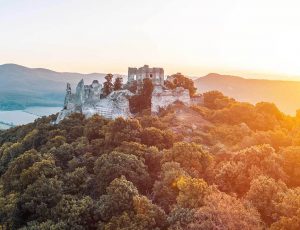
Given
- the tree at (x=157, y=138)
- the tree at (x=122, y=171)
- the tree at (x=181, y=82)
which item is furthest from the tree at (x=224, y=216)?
the tree at (x=181, y=82)

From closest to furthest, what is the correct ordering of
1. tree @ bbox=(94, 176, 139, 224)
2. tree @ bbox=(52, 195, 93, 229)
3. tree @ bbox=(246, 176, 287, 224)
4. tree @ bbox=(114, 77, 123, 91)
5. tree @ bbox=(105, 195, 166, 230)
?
1. tree @ bbox=(105, 195, 166, 230)
2. tree @ bbox=(246, 176, 287, 224)
3. tree @ bbox=(52, 195, 93, 229)
4. tree @ bbox=(94, 176, 139, 224)
5. tree @ bbox=(114, 77, 123, 91)

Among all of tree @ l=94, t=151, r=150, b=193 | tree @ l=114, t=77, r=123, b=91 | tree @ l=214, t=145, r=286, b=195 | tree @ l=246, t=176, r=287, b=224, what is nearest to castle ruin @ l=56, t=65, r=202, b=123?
tree @ l=114, t=77, r=123, b=91

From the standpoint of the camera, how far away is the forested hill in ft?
113

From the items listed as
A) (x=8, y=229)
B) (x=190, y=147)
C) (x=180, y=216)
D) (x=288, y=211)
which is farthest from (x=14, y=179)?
(x=288, y=211)

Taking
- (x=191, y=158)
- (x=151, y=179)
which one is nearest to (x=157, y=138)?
(x=151, y=179)

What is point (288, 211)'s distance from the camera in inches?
1292

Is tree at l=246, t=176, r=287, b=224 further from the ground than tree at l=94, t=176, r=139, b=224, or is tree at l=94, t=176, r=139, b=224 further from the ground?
tree at l=246, t=176, r=287, b=224

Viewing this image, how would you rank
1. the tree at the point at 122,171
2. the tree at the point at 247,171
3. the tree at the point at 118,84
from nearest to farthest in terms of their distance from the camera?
the tree at the point at 247,171
the tree at the point at 122,171
the tree at the point at 118,84

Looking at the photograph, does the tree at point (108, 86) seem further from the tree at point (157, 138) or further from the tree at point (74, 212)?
the tree at point (74, 212)

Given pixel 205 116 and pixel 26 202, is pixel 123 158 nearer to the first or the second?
pixel 26 202

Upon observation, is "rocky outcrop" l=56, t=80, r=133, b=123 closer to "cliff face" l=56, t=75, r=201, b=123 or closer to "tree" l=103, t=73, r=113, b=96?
"cliff face" l=56, t=75, r=201, b=123

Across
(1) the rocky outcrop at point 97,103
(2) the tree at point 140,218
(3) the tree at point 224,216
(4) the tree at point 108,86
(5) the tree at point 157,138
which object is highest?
(4) the tree at point 108,86

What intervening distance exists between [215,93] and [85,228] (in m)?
58.6

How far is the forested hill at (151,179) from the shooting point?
34.3 meters
